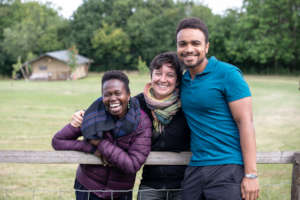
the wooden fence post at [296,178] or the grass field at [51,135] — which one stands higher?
the wooden fence post at [296,178]

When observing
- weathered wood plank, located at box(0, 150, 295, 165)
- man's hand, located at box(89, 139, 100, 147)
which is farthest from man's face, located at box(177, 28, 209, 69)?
man's hand, located at box(89, 139, 100, 147)

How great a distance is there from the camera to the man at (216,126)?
2088mm

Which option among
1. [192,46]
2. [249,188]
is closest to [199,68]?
[192,46]

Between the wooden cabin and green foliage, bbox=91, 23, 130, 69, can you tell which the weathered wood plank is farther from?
green foliage, bbox=91, 23, 130, 69

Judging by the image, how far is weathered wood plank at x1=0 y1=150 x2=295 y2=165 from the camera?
2375mm

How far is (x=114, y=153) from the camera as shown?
221cm

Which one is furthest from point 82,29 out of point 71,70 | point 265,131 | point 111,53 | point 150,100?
point 150,100

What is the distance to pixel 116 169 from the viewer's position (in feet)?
7.80

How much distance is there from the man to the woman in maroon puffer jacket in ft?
1.34

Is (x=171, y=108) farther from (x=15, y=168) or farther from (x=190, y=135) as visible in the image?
(x=15, y=168)

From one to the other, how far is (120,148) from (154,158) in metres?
0.32

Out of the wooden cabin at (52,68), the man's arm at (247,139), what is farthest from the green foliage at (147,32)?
the man's arm at (247,139)

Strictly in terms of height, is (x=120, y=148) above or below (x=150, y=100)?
below

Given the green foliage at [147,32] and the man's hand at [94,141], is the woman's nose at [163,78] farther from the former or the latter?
the green foliage at [147,32]
